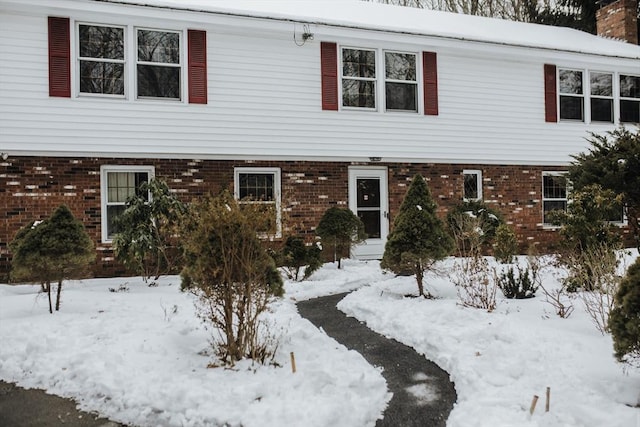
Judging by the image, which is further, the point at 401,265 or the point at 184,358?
the point at 401,265

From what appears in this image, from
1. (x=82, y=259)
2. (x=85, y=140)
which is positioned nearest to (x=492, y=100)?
(x=85, y=140)

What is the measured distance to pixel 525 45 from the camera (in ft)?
41.5

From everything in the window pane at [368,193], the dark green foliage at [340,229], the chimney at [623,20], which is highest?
the chimney at [623,20]

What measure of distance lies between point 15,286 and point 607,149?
421 inches

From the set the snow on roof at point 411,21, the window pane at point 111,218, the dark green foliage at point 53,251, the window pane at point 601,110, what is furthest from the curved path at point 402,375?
the window pane at point 601,110

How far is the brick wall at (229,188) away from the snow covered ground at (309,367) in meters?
2.90

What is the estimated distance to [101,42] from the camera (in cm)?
1012

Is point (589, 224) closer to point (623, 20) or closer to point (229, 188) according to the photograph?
point (229, 188)

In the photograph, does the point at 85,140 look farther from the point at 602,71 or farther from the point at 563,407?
the point at 602,71

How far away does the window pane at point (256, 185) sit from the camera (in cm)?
1165

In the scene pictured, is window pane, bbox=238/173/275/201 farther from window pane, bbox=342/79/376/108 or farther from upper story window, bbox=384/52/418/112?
upper story window, bbox=384/52/418/112

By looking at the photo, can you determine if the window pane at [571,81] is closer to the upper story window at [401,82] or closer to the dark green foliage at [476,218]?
the dark green foliage at [476,218]

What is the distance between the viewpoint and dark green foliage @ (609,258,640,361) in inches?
148

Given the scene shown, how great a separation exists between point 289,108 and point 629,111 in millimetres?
9893
